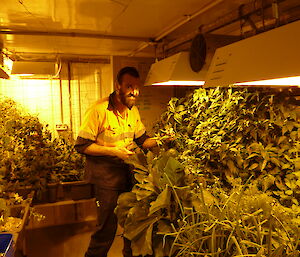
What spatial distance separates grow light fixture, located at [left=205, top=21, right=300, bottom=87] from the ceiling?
0.78 ft

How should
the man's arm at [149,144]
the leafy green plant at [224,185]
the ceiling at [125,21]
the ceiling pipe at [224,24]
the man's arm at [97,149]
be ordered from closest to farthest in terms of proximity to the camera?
1. the leafy green plant at [224,185]
2. the ceiling pipe at [224,24]
3. the ceiling at [125,21]
4. the man's arm at [97,149]
5. the man's arm at [149,144]

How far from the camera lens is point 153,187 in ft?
4.88

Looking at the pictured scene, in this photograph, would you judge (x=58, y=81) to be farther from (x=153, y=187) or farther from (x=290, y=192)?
(x=290, y=192)

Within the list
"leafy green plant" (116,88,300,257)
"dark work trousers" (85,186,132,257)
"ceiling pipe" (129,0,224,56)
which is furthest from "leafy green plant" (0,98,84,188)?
"leafy green plant" (116,88,300,257)

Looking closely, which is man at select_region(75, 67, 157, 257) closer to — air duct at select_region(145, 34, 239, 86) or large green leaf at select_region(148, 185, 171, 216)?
air duct at select_region(145, 34, 239, 86)

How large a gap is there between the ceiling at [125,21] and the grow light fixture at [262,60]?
9.4 inches

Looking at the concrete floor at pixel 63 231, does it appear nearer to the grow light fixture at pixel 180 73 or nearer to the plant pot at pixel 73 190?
the plant pot at pixel 73 190

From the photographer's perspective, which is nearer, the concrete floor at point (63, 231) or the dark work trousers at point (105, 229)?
the dark work trousers at point (105, 229)

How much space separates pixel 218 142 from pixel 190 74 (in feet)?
2.20

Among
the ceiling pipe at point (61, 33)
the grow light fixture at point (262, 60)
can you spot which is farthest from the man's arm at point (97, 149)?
the ceiling pipe at point (61, 33)

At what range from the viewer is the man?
2438 mm

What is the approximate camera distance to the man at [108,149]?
2.44 meters

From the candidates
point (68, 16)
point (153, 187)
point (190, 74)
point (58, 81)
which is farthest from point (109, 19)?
point (58, 81)

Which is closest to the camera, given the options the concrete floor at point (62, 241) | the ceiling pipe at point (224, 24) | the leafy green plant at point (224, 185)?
the leafy green plant at point (224, 185)
